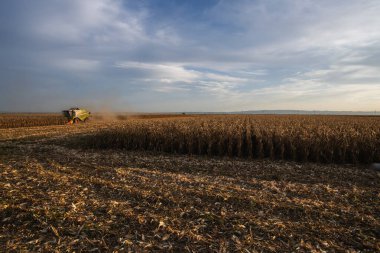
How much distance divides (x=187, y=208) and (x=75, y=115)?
3227cm

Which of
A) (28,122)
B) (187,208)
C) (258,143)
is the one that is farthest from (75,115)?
(187,208)

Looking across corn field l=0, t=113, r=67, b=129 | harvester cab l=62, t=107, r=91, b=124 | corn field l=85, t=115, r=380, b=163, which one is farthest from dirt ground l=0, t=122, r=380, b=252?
corn field l=0, t=113, r=67, b=129

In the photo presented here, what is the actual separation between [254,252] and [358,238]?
6.50ft

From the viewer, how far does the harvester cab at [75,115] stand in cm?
3347

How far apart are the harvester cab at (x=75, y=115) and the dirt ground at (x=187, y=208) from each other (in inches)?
1001

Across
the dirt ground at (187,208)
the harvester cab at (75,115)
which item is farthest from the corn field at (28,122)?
the dirt ground at (187,208)

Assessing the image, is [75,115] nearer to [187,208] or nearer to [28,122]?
[28,122]

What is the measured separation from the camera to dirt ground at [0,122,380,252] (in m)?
4.36

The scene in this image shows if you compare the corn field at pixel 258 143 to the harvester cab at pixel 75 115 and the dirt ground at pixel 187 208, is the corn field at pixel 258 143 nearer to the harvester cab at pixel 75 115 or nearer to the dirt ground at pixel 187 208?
the dirt ground at pixel 187 208

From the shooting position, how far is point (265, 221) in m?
5.09

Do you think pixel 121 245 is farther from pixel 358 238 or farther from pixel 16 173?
pixel 16 173

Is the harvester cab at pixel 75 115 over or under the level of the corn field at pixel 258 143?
over

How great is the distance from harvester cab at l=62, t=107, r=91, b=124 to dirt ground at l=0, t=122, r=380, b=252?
25.4m

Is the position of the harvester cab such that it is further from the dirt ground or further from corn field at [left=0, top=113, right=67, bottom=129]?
the dirt ground
